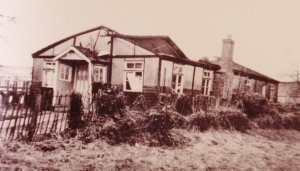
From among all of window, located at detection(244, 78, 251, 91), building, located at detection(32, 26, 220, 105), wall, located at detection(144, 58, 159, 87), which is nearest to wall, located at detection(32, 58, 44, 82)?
building, located at detection(32, 26, 220, 105)

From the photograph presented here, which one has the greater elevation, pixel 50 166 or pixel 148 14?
pixel 148 14

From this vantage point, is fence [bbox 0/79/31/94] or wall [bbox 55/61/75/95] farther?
wall [bbox 55/61/75/95]

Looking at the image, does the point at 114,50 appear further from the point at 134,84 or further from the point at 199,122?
the point at 199,122

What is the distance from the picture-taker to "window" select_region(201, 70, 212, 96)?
41.2ft

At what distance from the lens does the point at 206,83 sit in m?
12.7

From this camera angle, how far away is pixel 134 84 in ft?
32.8

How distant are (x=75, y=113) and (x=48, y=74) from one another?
19.1ft

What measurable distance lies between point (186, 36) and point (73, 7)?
2452 millimetres

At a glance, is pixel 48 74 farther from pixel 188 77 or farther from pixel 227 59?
pixel 227 59

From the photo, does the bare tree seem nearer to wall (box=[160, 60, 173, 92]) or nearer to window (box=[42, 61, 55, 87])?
wall (box=[160, 60, 173, 92])

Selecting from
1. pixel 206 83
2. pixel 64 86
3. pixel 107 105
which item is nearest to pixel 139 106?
pixel 107 105

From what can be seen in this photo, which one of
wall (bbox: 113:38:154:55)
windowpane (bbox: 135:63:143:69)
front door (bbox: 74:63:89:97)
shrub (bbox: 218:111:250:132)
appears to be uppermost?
wall (bbox: 113:38:154:55)

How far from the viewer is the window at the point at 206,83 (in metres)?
12.6

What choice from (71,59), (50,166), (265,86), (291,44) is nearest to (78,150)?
(50,166)
